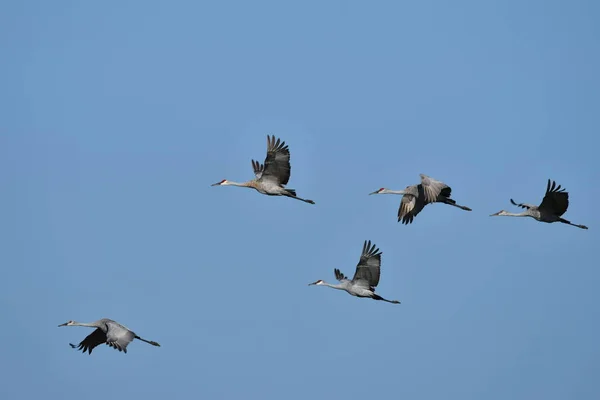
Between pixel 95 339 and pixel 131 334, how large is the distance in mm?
2249

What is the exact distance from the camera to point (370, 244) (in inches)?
1597

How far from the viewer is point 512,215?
42.2 metres

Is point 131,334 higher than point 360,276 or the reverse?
the reverse

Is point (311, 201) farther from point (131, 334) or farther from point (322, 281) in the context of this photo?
point (131, 334)

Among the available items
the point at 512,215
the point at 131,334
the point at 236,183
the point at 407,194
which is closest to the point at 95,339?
the point at 131,334

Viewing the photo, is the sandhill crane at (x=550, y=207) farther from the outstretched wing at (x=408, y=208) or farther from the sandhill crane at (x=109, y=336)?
the sandhill crane at (x=109, y=336)

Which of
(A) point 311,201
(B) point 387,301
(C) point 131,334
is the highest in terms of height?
(A) point 311,201

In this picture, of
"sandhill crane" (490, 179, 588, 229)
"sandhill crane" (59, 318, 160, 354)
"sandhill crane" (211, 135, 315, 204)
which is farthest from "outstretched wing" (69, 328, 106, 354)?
"sandhill crane" (490, 179, 588, 229)

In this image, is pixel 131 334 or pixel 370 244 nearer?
pixel 131 334

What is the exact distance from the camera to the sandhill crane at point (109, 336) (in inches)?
1487

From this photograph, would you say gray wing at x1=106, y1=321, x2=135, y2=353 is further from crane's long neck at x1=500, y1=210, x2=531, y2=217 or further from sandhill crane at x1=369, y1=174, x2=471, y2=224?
crane's long neck at x1=500, y1=210, x2=531, y2=217

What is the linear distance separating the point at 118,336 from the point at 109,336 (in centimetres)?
27

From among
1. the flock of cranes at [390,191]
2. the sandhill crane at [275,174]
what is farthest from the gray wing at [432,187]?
the sandhill crane at [275,174]

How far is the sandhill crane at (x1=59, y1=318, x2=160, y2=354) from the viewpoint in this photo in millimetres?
37781
